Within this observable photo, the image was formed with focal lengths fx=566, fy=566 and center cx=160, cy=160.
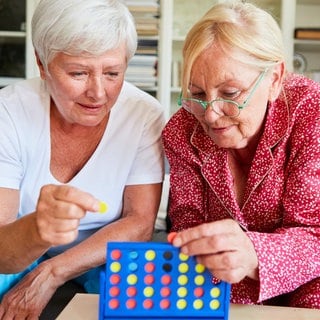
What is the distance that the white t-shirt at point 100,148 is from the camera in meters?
1.34

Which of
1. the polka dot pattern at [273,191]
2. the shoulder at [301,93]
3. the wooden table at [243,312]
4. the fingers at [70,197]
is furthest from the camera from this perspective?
the shoulder at [301,93]

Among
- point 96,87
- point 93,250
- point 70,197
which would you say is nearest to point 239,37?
point 96,87

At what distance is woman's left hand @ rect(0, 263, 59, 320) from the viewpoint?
1206 mm

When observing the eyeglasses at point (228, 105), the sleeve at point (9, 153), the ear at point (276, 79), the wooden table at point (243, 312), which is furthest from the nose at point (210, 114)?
the sleeve at point (9, 153)

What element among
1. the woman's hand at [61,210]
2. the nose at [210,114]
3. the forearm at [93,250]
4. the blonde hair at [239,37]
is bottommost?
the forearm at [93,250]

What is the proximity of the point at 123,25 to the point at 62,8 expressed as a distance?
134 mm

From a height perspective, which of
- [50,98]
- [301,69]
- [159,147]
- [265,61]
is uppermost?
[265,61]

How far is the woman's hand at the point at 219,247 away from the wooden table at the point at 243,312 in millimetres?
82

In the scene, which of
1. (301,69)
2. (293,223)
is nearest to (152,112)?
(293,223)

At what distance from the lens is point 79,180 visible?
54.1 inches

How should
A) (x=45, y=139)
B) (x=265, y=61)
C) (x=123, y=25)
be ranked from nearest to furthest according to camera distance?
(x=265, y=61)
(x=123, y=25)
(x=45, y=139)

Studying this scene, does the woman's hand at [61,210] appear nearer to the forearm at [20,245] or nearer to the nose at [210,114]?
the forearm at [20,245]

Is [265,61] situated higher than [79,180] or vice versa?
[265,61]

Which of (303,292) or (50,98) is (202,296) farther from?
(50,98)
